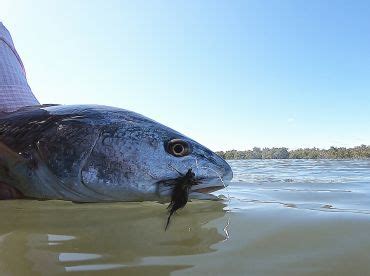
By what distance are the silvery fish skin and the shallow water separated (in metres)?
0.18

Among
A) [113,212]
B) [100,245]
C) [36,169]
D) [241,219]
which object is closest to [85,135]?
[36,169]

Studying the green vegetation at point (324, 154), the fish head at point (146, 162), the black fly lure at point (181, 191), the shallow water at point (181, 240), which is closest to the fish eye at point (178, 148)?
the fish head at point (146, 162)

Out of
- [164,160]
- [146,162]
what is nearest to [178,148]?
[164,160]

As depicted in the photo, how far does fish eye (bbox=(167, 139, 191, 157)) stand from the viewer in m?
2.69

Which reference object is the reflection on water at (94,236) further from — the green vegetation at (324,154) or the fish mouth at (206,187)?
the green vegetation at (324,154)

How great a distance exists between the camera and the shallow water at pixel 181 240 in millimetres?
1592

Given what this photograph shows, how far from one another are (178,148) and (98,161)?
0.53 m

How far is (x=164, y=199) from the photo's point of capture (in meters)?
2.64

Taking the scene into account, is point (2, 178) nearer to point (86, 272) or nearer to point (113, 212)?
point (113, 212)

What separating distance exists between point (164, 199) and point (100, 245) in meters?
0.77

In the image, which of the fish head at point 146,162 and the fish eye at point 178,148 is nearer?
the fish head at point 146,162

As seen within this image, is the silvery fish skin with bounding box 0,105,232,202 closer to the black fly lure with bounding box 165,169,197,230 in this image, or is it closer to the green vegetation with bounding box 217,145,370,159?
the black fly lure with bounding box 165,169,197,230

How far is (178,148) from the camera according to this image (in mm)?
2703

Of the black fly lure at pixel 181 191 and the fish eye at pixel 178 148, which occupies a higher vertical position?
the fish eye at pixel 178 148
